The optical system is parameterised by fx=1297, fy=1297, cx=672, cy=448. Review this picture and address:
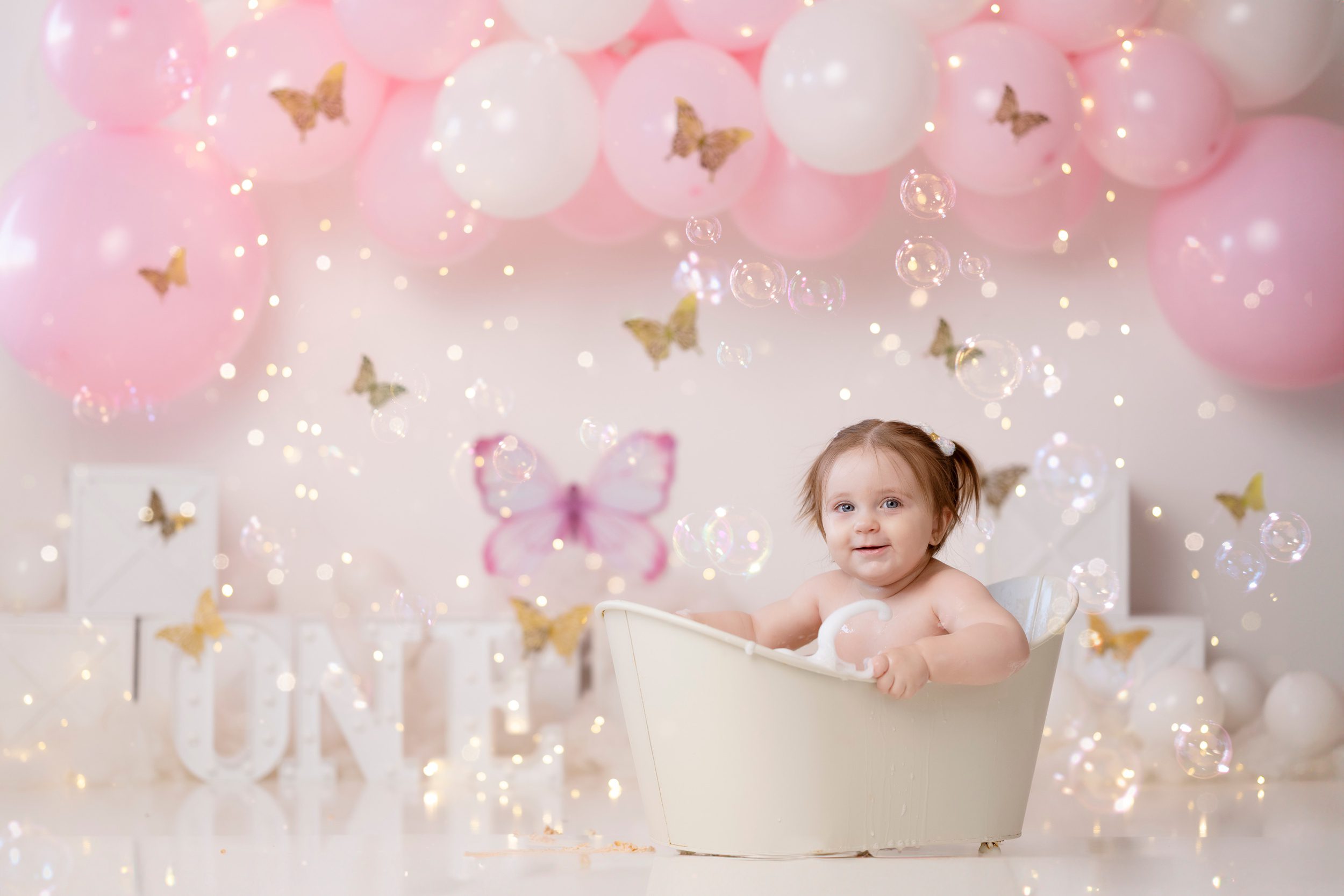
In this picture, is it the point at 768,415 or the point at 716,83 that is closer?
the point at 716,83

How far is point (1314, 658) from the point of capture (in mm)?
2873

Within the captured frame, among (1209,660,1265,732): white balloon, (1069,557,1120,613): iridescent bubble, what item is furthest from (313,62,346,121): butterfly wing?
(1209,660,1265,732): white balloon

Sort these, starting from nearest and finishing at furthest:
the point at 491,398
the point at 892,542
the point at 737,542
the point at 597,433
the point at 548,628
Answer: the point at 892,542
the point at 737,542
the point at 597,433
the point at 548,628
the point at 491,398

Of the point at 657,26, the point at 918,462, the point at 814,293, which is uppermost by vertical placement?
the point at 657,26

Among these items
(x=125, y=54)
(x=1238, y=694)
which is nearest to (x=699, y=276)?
(x=125, y=54)

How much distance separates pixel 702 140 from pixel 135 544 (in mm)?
1377

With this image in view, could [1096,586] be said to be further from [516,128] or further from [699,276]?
[516,128]

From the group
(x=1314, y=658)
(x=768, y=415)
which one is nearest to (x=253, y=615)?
(x=768, y=415)

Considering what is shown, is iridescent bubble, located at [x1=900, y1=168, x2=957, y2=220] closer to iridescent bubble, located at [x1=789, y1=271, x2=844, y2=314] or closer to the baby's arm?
iridescent bubble, located at [x1=789, y1=271, x2=844, y2=314]

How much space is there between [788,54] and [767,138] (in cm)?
19

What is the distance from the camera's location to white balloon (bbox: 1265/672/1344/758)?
2.43 meters

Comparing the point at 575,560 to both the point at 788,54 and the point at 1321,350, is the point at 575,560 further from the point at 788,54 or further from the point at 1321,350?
the point at 1321,350

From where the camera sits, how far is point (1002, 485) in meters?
2.69

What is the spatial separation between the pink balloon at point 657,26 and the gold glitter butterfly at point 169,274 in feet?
3.24
